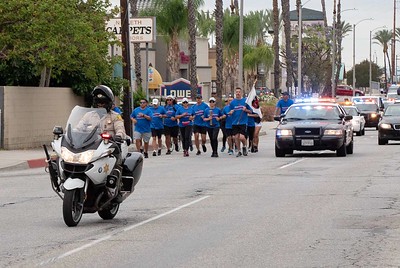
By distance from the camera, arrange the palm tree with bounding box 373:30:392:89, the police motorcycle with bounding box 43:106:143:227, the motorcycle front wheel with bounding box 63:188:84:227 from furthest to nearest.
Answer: the palm tree with bounding box 373:30:392:89 < the police motorcycle with bounding box 43:106:143:227 < the motorcycle front wheel with bounding box 63:188:84:227

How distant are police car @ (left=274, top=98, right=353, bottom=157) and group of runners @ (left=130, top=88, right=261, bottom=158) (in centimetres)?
133

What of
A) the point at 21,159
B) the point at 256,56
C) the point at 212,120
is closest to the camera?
the point at 21,159

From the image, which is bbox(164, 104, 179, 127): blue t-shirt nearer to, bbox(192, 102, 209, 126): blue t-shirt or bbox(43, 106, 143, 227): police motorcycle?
bbox(192, 102, 209, 126): blue t-shirt

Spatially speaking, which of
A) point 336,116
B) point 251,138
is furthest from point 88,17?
point 336,116

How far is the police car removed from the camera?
3011 cm

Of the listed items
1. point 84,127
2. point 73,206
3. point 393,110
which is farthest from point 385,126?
point 73,206

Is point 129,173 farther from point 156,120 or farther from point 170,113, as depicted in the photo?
point 170,113

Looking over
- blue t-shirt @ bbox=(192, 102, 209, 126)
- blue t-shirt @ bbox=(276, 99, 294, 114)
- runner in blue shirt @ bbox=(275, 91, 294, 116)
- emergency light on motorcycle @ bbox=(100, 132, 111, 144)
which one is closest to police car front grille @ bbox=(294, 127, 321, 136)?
blue t-shirt @ bbox=(192, 102, 209, 126)

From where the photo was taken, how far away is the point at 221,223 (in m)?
14.1

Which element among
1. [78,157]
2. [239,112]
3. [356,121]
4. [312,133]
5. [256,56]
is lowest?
[356,121]

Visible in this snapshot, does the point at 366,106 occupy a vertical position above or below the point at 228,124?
below

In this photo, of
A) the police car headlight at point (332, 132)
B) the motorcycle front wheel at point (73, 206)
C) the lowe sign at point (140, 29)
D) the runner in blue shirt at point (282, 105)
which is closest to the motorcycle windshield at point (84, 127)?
→ the motorcycle front wheel at point (73, 206)

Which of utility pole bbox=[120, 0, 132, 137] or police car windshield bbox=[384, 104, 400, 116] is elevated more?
utility pole bbox=[120, 0, 132, 137]

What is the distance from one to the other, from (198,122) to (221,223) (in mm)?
18636
